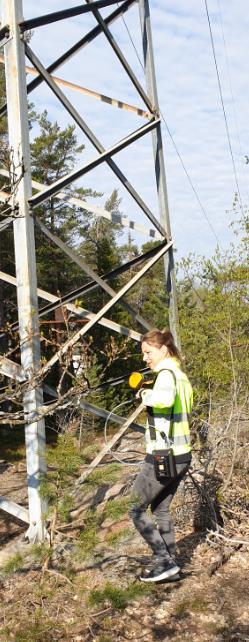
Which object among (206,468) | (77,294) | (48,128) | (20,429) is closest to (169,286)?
(77,294)

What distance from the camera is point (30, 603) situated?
3.56 m

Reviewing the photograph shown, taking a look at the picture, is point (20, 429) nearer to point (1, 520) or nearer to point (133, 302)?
point (1, 520)

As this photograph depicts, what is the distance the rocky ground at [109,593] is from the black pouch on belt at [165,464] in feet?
0.95

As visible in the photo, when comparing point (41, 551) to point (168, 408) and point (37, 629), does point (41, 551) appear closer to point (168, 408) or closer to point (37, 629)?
point (37, 629)

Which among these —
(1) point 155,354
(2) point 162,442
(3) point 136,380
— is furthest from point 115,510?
(1) point 155,354

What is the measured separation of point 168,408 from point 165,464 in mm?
360

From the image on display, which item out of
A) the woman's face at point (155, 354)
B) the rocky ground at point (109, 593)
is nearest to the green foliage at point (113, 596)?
the rocky ground at point (109, 593)

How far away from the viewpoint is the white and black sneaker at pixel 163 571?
13.3 feet

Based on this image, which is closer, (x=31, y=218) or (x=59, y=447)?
(x=59, y=447)

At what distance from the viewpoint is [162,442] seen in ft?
13.4

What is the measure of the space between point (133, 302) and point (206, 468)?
23.2 m

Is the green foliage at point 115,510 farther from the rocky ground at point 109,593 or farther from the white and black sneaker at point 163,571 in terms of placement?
the white and black sneaker at point 163,571

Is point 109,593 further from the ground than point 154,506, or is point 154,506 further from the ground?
point 154,506

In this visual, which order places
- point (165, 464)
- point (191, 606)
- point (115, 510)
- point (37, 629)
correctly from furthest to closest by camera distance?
point (165, 464)
point (191, 606)
point (115, 510)
point (37, 629)
